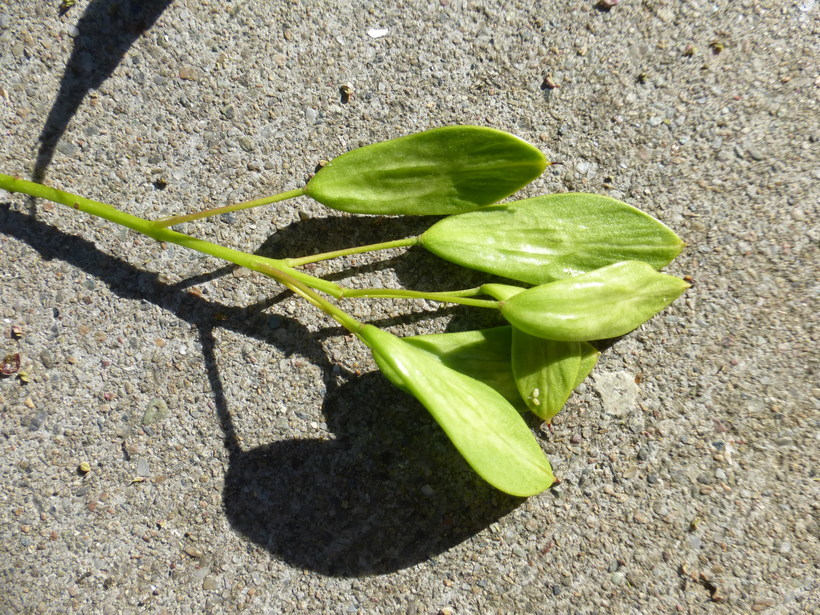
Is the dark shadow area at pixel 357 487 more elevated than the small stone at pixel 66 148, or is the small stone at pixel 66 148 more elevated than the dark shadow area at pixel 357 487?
the small stone at pixel 66 148

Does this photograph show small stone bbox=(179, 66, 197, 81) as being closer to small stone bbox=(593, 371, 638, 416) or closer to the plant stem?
the plant stem

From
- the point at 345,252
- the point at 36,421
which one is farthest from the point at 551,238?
the point at 36,421

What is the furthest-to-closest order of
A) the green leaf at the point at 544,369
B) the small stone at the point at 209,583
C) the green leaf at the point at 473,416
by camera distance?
the small stone at the point at 209,583 → the green leaf at the point at 544,369 → the green leaf at the point at 473,416

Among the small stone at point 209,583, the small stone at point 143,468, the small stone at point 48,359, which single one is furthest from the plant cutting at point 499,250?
the small stone at point 209,583

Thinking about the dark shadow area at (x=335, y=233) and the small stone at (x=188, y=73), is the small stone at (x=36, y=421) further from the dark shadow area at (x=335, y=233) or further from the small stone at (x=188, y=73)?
the small stone at (x=188, y=73)

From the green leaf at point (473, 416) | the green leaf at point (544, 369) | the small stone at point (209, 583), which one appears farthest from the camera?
the small stone at point (209, 583)

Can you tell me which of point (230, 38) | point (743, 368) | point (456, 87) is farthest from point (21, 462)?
point (743, 368)

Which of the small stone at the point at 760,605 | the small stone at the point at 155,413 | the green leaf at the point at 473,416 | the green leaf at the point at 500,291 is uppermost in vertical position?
the green leaf at the point at 500,291
